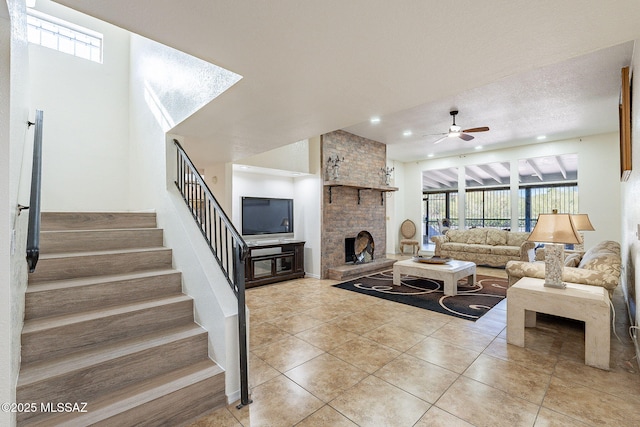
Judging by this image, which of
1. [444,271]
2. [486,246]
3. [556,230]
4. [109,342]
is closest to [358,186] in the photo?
[444,271]

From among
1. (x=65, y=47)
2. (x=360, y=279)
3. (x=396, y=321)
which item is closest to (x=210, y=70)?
(x=396, y=321)

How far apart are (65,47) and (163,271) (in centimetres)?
396

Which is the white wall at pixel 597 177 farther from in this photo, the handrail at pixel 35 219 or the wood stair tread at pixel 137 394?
the handrail at pixel 35 219

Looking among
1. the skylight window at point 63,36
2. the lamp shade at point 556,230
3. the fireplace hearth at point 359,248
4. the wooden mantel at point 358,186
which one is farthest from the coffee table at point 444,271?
the skylight window at point 63,36

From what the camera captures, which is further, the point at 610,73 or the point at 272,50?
the point at 610,73

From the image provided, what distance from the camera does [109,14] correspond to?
→ 129cm

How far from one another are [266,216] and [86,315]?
381 centimetres

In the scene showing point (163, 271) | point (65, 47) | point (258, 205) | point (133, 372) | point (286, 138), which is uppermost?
point (65, 47)

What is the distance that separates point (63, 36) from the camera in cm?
410

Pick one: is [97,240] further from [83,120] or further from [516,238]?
[516,238]

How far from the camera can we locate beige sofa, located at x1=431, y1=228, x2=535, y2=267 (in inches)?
250

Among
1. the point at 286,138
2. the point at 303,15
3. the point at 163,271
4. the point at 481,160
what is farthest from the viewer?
the point at 481,160

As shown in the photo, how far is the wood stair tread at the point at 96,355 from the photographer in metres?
1.61

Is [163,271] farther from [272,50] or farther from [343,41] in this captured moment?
[343,41]
